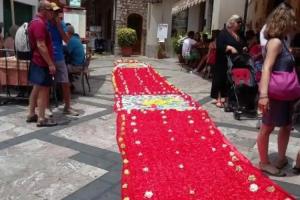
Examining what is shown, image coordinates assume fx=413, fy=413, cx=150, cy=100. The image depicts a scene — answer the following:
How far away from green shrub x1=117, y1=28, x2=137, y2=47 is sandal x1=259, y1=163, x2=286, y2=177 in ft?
58.4

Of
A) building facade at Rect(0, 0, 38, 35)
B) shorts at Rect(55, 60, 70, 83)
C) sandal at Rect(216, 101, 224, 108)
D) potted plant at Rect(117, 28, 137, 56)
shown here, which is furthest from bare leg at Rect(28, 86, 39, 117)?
potted plant at Rect(117, 28, 137, 56)

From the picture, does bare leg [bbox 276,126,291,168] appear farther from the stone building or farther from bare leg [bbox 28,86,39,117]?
the stone building

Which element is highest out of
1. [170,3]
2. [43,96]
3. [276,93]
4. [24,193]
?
[170,3]

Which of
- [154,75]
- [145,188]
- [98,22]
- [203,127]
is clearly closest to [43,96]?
[203,127]

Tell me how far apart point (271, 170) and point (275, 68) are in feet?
3.40

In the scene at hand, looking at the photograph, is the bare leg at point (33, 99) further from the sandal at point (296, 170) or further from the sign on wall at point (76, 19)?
the sign on wall at point (76, 19)

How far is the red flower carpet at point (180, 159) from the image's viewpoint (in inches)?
140

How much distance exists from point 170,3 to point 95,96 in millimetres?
14017

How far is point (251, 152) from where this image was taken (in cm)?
484

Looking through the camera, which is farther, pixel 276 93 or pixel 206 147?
pixel 206 147

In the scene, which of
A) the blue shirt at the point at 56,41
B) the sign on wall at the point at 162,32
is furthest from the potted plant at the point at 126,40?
the blue shirt at the point at 56,41

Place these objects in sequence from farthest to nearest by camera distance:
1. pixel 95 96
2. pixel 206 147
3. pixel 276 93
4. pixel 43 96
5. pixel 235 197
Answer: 1. pixel 95 96
2. pixel 43 96
3. pixel 206 147
4. pixel 276 93
5. pixel 235 197

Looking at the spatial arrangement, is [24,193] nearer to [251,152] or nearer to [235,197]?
[235,197]

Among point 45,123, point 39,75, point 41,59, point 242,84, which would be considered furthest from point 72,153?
point 242,84
